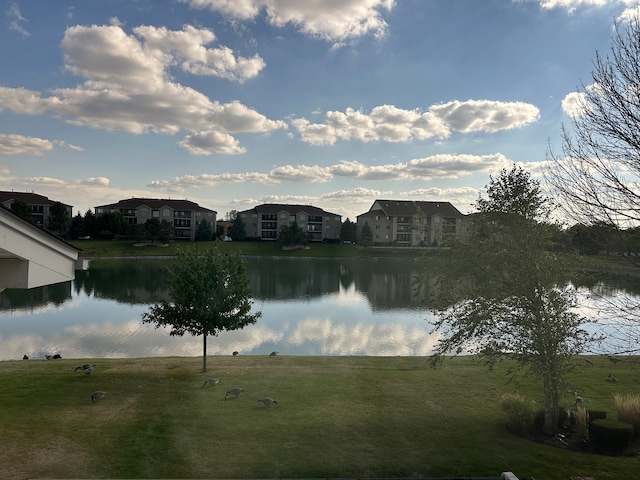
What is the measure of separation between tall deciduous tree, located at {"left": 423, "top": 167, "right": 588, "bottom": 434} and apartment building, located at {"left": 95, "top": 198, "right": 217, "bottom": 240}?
331ft

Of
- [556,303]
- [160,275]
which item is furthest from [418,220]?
[160,275]

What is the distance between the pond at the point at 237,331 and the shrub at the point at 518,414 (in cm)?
391

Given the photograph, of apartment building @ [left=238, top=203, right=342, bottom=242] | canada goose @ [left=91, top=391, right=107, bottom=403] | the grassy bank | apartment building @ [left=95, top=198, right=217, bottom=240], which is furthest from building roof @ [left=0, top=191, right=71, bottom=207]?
canada goose @ [left=91, top=391, right=107, bottom=403]

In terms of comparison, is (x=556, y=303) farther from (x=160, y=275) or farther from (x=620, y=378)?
(x=160, y=275)

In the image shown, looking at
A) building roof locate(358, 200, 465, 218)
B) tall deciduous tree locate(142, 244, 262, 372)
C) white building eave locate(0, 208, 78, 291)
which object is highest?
building roof locate(358, 200, 465, 218)

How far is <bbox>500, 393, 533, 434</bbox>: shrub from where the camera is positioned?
39.9 ft

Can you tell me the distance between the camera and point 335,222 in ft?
395

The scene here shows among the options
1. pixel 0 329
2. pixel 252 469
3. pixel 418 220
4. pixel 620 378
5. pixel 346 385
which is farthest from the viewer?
pixel 0 329

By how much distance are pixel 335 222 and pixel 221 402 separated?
107 metres

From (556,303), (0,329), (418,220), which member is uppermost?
(418,220)

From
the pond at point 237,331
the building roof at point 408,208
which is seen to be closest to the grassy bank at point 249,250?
the building roof at point 408,208

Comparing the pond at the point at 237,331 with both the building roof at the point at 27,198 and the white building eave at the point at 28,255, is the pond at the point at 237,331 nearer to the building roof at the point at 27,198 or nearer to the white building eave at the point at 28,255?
the white building eave at the point at 28,255

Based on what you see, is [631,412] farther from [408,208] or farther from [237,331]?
[408,208]

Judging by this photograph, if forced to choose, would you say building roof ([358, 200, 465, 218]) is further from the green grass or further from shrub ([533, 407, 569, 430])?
shrub ([533, 407, 569, 430])
